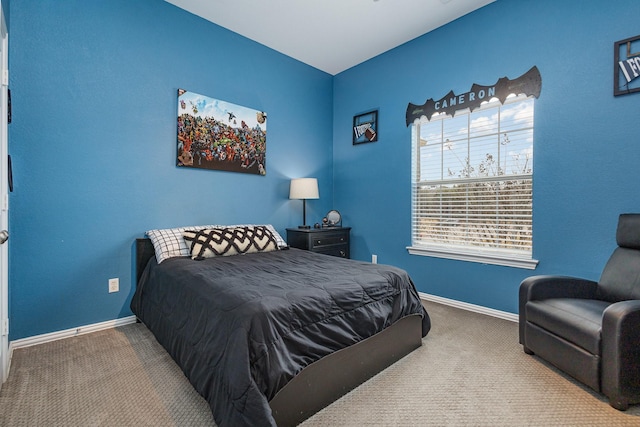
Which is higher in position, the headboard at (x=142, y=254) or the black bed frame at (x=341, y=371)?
the headboard at (x=142, y=254)

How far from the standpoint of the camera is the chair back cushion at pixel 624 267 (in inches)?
74.7

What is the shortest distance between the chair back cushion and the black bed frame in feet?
4.06

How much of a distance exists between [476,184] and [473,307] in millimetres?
1219

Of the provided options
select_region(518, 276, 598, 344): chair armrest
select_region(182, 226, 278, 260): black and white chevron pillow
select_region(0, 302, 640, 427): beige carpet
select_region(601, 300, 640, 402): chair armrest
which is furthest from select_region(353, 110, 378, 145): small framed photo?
select_region(601, 300, 640, 402): chair armrest

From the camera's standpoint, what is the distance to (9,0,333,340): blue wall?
2199 mm

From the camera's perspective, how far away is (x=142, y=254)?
8.73 feet

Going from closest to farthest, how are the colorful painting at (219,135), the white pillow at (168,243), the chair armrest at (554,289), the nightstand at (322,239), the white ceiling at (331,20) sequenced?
1. the chair armrest at (554,289)
2. the white pillow at (168,243)
3. the white ceiling at (331,20)
4. the colorful painting at (219,135)
5. the nightstand at (322,239)

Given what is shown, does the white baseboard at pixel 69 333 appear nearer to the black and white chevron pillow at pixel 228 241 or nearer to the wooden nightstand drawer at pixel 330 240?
the black and white chevron pillow at pixel 228 241

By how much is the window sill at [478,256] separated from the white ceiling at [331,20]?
7.78ft

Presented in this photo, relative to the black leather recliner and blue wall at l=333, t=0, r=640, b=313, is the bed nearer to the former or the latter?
the black leather recliner

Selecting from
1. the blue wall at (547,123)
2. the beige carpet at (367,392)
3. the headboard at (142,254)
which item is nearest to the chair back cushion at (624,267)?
the blue wall at (547,123)

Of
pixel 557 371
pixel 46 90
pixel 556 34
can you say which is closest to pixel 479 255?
pixel 557 371

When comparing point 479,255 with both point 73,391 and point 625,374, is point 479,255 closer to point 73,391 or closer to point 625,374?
point 625,374

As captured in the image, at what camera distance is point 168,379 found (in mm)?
1792
